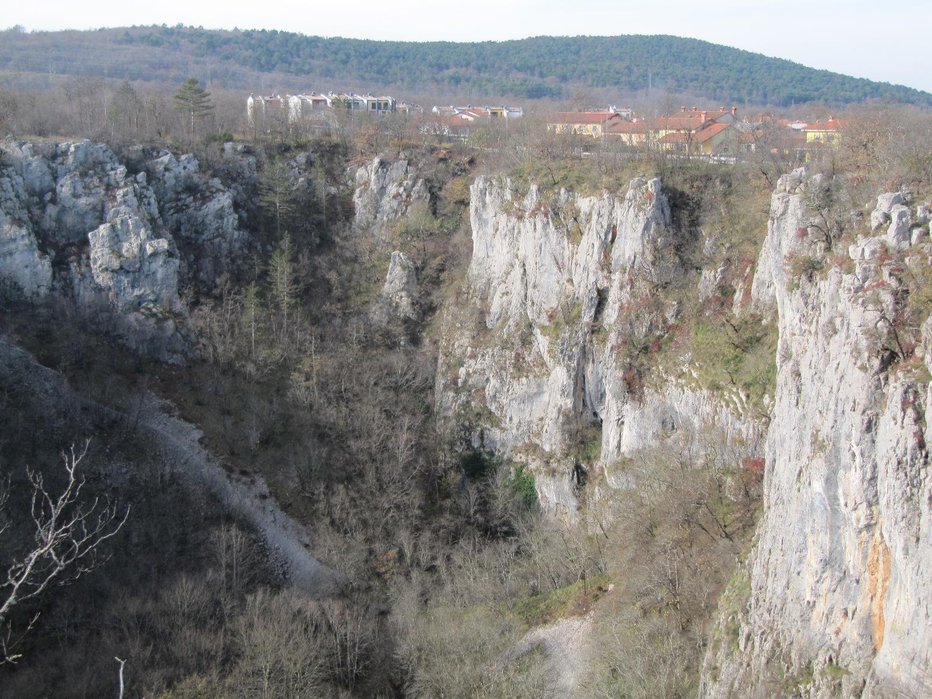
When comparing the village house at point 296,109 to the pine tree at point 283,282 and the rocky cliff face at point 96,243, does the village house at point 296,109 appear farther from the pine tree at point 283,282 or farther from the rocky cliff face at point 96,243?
the pine tree at point 283,282

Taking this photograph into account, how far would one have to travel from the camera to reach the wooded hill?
329 feet

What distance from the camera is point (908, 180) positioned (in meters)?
16.7

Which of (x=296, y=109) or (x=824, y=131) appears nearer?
(x=824, y=131)

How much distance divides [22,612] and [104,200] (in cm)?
2094

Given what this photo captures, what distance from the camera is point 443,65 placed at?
122m

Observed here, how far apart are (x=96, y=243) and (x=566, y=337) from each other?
861 inches

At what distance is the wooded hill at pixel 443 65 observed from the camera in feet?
329

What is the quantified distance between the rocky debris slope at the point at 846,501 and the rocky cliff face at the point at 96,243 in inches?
1063

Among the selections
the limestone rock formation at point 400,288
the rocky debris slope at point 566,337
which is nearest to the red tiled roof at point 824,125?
the rocky debris slope at point 566,337

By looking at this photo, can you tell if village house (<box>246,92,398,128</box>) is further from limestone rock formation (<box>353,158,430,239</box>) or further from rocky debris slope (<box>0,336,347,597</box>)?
rocky debris slope (<box>0,336,347,597</box>)

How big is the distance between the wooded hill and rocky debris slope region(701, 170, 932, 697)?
87.7m

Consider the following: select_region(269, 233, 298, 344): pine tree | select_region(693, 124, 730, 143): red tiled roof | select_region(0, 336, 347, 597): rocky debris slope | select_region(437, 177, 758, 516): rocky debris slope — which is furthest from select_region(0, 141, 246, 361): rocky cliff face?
select_region(693, 124, 730, 143): red tiled roof

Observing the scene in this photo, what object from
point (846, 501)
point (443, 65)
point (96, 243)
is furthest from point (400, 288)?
point (443, 65)

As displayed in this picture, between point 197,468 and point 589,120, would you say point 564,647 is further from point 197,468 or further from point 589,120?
point 589,120
